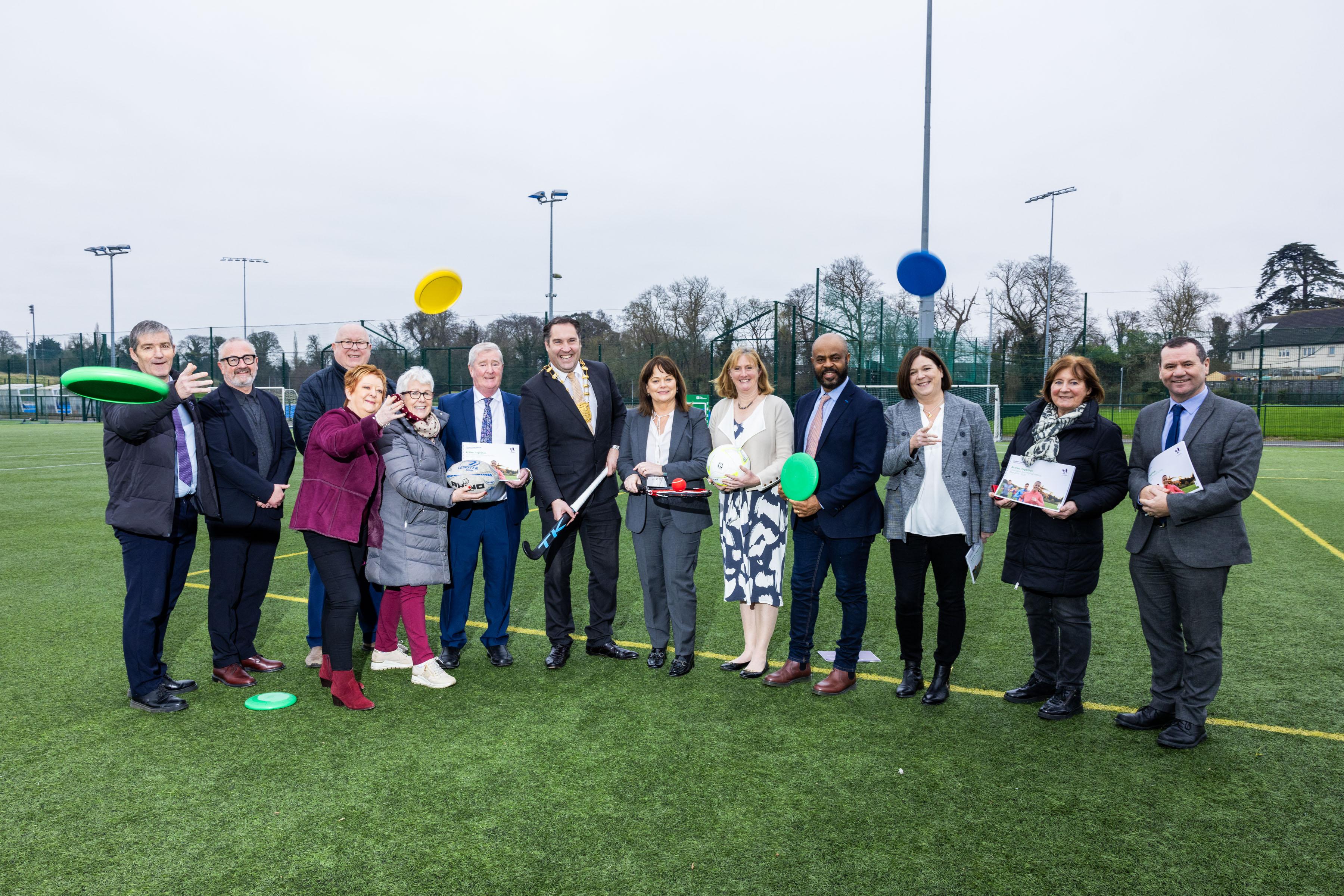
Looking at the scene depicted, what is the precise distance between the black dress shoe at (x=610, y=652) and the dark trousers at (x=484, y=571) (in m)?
0.50

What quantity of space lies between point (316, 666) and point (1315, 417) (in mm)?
32730

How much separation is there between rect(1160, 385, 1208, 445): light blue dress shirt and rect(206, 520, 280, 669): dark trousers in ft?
14.6

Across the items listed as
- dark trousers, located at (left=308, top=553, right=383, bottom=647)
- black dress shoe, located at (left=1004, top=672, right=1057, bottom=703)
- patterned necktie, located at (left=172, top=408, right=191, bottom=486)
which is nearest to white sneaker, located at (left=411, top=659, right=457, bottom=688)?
dark trousers, located at (left=308, top=553, right=383, bottom=647)

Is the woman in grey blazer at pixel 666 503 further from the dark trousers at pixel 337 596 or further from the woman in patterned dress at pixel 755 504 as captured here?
the dark trousers at pixel 337 596

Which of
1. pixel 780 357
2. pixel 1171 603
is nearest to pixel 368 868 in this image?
pixel 1171 603

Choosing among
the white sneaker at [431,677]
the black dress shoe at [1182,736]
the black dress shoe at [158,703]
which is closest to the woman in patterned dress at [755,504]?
the white sneaker at [431,677]

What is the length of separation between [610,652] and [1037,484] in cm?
247

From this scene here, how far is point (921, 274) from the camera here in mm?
5973

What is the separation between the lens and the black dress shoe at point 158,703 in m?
3.79

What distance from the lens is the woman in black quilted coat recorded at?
3.67m

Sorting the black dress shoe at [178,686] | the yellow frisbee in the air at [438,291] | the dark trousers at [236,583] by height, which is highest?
the yellow frisbee in the air at [438,291]

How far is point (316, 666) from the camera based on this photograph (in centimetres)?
448

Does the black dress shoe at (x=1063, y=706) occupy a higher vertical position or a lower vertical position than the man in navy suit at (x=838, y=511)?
lower

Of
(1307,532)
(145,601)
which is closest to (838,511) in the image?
(145,601)
